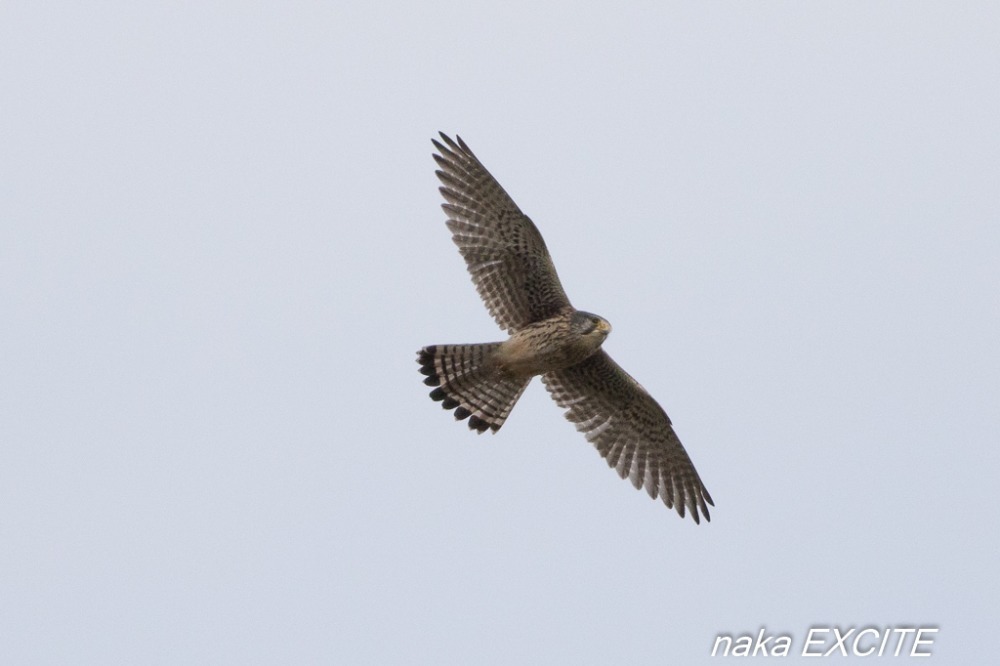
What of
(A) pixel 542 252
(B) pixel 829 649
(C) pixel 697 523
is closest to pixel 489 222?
(A) pixel 542 252

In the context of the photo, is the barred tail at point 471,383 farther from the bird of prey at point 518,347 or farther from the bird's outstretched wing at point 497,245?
the bird's outstretched wing at point 497,245

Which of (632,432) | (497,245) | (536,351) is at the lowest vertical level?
(632,432)

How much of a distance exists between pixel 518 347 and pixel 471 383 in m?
0.59

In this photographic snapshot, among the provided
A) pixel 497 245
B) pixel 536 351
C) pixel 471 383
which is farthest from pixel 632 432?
pixel 497 245

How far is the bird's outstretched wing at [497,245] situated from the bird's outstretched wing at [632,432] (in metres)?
0.90

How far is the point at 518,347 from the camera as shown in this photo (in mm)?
12359

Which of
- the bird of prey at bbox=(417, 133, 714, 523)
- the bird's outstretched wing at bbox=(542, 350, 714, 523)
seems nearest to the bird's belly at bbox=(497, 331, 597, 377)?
the bird of prey at bbox=(417, 133, 714, 523)

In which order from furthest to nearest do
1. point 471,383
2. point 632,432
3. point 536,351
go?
point 632,432 < point 471,383 < point 536,351

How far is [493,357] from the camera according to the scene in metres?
12.4

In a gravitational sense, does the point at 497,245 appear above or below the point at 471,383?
above

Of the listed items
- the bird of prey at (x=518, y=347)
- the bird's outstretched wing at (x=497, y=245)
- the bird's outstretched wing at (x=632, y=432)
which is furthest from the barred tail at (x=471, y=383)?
the bird's outstretched wing at (x=632, y=432)

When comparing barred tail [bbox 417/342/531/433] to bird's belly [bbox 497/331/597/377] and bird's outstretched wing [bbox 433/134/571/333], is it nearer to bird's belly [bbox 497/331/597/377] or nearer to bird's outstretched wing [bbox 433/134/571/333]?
bird's belly [bbox 497/331/597/377]

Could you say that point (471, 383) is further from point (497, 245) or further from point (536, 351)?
point (497, 245)

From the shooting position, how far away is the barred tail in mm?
12359
